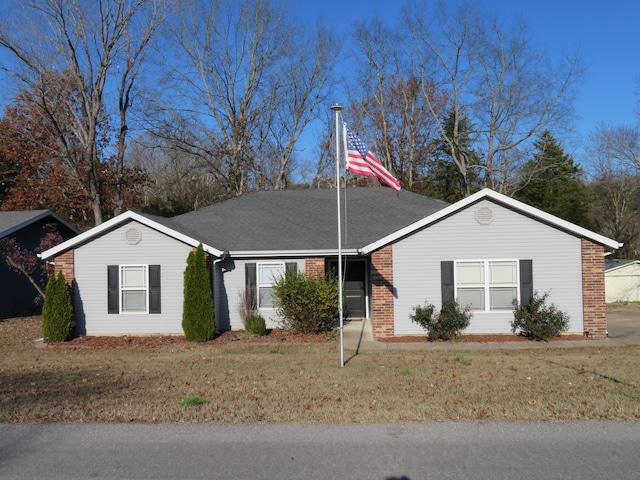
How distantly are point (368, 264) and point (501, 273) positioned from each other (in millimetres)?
4836

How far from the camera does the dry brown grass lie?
22.8 feet

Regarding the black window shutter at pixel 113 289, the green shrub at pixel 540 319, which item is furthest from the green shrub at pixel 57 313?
the green shrub at pixel 540 319

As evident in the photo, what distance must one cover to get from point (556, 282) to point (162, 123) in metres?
25.5

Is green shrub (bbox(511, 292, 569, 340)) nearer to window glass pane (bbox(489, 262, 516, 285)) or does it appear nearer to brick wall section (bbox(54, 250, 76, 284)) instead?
window glass pane (bbox(489, 262, 516, 285))

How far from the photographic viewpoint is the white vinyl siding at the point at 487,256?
15172mm

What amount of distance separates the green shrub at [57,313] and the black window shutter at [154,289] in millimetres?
2077

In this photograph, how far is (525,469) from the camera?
512 centimetres

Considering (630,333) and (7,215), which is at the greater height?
(7,215)

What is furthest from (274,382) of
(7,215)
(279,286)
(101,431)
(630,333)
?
(7,215)

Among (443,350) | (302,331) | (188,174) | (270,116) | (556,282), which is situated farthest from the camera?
(188,174)

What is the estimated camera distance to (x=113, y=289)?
1652 cm

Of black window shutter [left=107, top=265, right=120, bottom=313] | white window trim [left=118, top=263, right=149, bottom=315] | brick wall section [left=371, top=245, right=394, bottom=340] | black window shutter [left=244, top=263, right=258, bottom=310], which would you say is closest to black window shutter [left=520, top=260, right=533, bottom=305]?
brick wall section [left=371, top=245, right=394, bottom=340]

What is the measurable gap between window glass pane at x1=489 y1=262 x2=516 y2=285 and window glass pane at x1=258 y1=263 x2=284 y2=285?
587 centimetres

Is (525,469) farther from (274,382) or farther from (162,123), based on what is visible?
(162,123)
